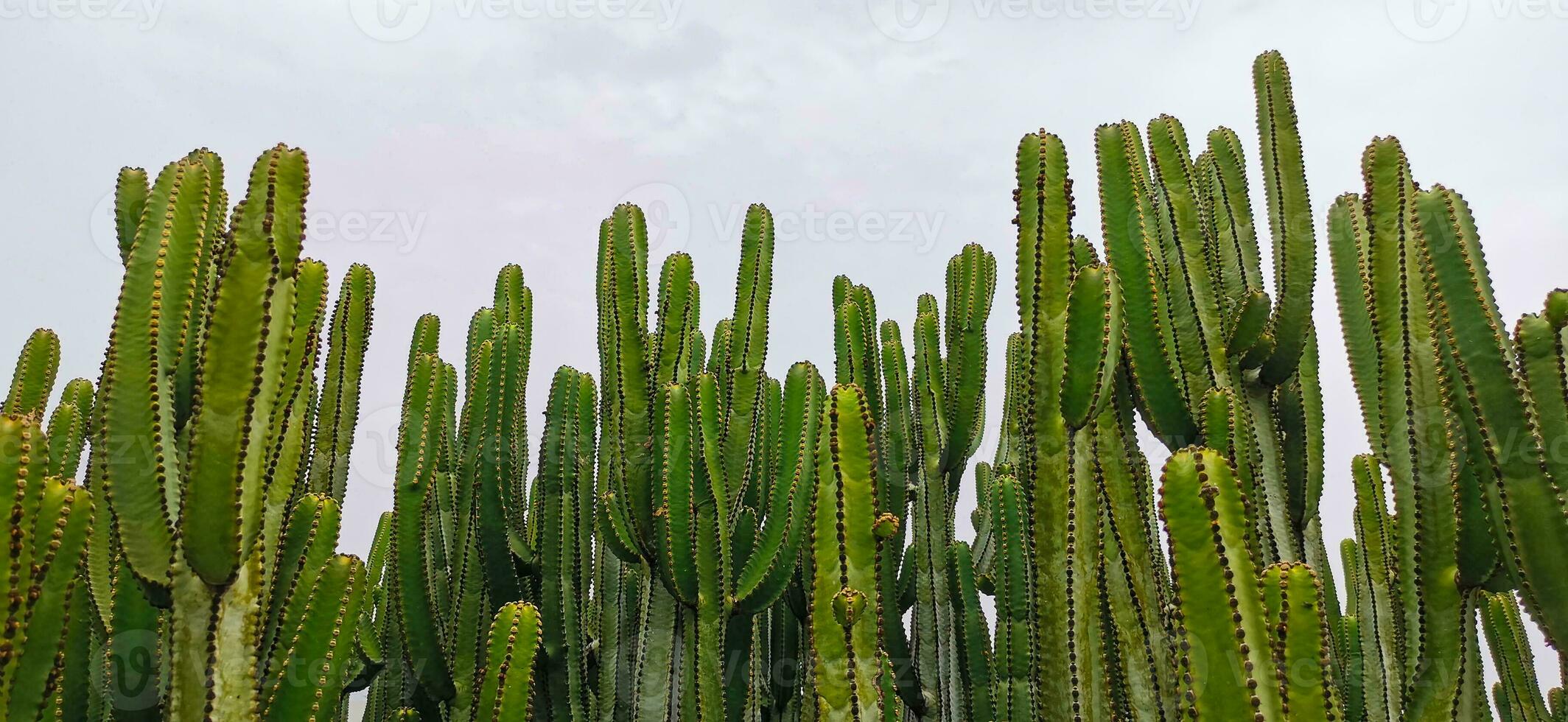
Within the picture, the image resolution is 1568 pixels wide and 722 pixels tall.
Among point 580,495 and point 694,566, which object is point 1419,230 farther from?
point 580,495

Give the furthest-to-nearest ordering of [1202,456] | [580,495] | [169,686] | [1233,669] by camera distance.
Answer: [580,495] → [169,686] → [1202,456] → [1233,669]

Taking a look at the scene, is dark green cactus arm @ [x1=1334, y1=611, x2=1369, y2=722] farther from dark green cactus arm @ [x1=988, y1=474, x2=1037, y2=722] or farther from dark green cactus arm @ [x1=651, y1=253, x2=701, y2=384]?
dark green cactus arm @ [x1=651, y1=253, x2=701, y2=384]

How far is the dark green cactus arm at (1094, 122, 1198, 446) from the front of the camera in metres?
2.56

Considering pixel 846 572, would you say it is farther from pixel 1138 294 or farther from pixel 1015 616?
pixel 1015 616

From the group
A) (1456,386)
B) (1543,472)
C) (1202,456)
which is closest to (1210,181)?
(1456,386)

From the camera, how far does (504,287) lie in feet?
18.1

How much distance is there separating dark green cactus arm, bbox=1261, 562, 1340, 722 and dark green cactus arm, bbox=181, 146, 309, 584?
2159mm

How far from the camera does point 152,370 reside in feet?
6.67

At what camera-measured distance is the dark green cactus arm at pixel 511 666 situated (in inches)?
95.9

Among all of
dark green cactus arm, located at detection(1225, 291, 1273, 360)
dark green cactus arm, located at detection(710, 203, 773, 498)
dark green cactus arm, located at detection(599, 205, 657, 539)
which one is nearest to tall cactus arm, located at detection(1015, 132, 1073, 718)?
dark green cactus arm, located at detection(1225, 291, 1273, 360)

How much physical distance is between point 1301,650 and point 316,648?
90.1 inches

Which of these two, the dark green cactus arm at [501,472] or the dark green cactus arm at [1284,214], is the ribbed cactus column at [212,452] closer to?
the dark green cactus arm at [501,472]

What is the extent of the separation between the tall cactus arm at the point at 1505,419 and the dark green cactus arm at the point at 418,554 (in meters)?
3.65

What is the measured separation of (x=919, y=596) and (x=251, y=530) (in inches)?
143
